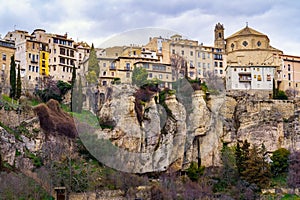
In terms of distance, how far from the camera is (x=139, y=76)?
5472 cm

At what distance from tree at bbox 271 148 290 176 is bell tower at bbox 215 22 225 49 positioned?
68.8ft

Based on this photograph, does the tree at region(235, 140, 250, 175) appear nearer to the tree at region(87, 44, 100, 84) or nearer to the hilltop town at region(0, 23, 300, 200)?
the hilltop town at region(0, 23, 300, 200)

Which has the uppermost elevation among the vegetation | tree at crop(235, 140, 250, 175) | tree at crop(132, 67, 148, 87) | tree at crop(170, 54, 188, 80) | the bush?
tree at crop(170, 54, 188, 80)

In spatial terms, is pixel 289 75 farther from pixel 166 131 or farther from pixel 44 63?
pixel 44 63

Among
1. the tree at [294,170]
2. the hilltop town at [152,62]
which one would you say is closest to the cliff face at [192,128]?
the tree at [294,170]

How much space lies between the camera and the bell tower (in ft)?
241

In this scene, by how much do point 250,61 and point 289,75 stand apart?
17.7 ft

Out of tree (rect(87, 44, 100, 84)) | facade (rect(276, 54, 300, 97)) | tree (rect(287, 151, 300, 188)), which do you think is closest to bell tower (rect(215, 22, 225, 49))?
facade (rect(276, 54, 300, 97))

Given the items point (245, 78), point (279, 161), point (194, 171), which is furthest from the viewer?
point (245, 78)

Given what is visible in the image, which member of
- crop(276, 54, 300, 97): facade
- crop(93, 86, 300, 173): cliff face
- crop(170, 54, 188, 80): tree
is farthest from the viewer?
crop(276, 54, 300, 97): facade

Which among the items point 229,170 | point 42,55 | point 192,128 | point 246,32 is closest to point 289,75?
point 246,32

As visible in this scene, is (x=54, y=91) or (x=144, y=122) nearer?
(x=144, y=122)

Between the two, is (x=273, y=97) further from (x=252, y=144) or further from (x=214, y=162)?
(x=214, y=162)

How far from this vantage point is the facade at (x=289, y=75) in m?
64.8
